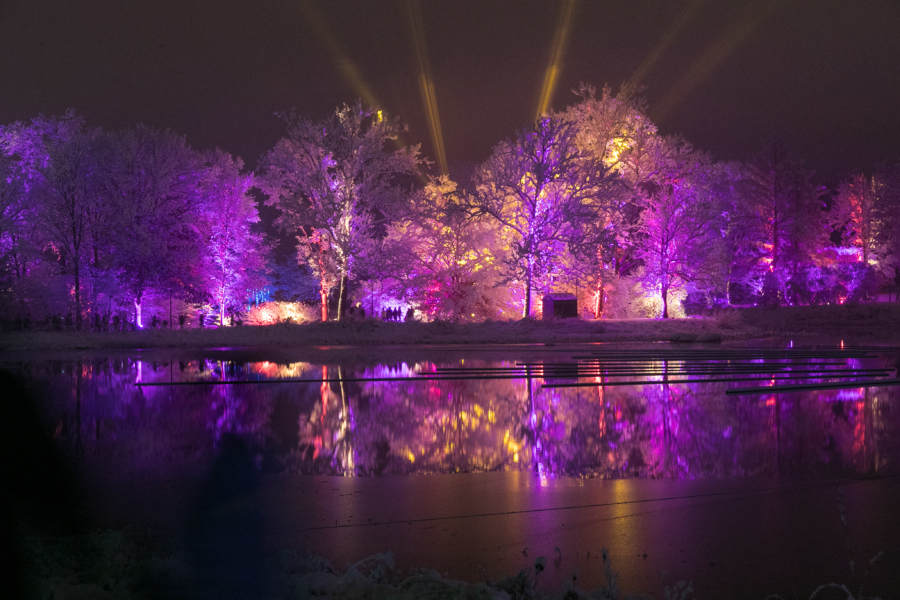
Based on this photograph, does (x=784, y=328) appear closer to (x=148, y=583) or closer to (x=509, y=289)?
(x=509, y=289)

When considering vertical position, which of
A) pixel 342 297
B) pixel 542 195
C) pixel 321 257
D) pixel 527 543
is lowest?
pixel 527 543

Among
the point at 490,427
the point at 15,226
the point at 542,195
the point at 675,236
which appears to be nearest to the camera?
the point at 490,427

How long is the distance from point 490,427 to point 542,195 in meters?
26.5

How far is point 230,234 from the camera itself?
130 ft

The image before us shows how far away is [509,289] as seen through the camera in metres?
35.8

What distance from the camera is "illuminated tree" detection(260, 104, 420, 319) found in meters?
31.7

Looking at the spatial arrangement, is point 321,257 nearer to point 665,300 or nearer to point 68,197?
point 68,197

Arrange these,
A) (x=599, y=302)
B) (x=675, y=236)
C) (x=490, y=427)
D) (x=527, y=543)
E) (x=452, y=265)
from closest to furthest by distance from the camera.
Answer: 1. (x=527, y=543)
2. (x=490, y=427)
3. (x=452, y=265)
4. (x=675, y=236)
5. (x=599, y=302)

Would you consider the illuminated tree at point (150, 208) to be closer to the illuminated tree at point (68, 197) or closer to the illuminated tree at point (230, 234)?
the illuminated tree at point (68, 197)

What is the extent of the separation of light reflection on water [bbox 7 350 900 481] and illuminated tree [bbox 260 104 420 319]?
20.4 m

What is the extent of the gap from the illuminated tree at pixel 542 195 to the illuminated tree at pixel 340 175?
199 inches

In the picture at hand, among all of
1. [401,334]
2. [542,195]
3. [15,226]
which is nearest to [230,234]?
[15,226]

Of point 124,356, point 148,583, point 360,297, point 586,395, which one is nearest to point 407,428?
point 586,395

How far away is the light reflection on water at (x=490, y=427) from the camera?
6.05m
